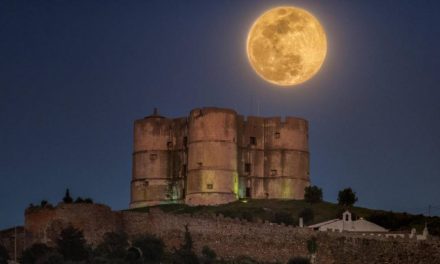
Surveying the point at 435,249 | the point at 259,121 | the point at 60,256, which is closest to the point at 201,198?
the point at 259,121

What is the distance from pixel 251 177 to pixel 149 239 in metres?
22.3

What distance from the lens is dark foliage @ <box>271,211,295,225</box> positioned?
87.2 meters

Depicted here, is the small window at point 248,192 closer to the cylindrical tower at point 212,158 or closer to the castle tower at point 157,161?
the cylindrical tower at point 212,158

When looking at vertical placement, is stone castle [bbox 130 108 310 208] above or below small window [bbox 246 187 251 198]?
above

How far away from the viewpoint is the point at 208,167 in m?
98.3

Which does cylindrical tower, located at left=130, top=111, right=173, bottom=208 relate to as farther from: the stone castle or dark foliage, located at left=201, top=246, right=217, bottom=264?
dark foliage, located at left=201, top=246, right=217, bottom=264

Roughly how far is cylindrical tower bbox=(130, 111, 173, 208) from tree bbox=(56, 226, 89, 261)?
69.9 feet

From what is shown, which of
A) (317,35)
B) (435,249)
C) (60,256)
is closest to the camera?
(435,249)

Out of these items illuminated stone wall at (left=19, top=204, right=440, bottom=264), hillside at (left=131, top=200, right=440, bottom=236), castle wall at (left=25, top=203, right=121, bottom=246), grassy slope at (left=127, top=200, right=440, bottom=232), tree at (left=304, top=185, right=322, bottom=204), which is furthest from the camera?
tree at (left=304, top=185, right=322, bottom=204)

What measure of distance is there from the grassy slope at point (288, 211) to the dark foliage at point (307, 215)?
27 cm

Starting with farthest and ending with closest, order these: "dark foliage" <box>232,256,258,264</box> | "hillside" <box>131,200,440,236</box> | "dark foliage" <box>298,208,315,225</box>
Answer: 1. "dark foliage" <box>298,208,315,225</box>
2. "hillside" <box>131,200,440,236</box>
3. "dark foliage" <box>232,256,258,264</box>

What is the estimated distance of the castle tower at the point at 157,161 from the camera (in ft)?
335

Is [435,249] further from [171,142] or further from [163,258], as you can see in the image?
[171,142]

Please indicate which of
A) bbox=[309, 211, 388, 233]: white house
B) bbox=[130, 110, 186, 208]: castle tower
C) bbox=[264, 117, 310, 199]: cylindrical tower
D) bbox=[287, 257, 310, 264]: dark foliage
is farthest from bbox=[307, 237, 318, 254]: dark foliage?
bbox=[130, 110, 186, 208]: castle tower
